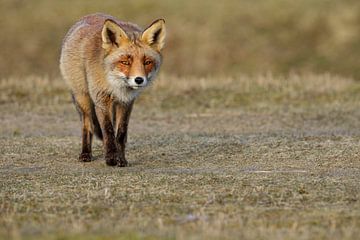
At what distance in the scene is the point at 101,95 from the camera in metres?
14.1

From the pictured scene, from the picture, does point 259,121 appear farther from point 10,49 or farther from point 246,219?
point 10,49

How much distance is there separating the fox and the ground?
1.88 ft

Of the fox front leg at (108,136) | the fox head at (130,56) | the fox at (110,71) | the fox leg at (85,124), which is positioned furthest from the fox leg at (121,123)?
the fox leg at (85,124)

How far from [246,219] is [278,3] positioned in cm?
3358

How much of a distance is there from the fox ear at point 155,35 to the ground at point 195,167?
6.19ft

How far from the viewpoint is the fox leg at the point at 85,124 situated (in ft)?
49.0

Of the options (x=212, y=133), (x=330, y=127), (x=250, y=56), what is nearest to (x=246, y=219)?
(x=212, y=133)

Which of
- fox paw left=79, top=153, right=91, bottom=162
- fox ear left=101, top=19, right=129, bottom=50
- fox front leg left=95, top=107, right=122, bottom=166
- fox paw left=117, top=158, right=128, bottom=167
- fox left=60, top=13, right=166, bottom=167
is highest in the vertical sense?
fox ear left=101, top=19, right=129, bottom=50

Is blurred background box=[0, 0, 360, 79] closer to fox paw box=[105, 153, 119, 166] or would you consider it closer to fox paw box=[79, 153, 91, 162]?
fox paw box=[79, 153, 91, 162]

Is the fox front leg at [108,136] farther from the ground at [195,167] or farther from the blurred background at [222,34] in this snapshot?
the blurred background at [222,34]

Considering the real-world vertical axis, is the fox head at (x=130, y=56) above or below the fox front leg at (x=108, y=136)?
above

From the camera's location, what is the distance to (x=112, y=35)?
13812 millimetres

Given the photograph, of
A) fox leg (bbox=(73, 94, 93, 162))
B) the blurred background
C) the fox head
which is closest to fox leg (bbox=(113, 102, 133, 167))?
the fox head

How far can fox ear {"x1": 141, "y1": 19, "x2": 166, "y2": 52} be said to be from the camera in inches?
547
